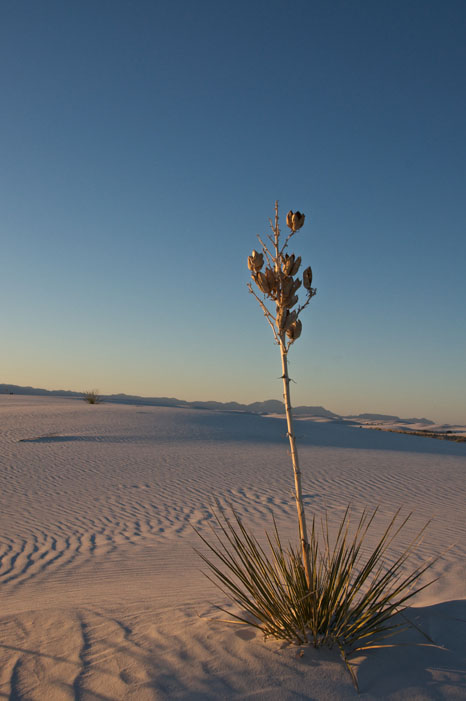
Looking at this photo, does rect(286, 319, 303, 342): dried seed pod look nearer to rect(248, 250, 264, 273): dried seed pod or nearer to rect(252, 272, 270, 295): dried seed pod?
rect(252, 272, 270, 295): dried seed pod

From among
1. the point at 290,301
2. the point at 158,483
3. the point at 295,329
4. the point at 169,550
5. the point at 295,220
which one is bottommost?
the point at 169,550

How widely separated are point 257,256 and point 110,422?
17268 mm

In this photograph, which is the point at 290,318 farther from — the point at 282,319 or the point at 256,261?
the point at 256,261

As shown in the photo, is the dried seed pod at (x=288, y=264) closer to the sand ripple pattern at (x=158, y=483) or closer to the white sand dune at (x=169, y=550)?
the sand ripple pattern at (x=158, y=483)

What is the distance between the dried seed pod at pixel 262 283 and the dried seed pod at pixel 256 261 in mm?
39

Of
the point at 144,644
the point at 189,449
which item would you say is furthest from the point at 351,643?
the point at 189,449

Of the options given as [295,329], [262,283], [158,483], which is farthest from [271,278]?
[158,483]

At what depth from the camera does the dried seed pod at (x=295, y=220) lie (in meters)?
2.72

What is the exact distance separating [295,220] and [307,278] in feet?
1.12

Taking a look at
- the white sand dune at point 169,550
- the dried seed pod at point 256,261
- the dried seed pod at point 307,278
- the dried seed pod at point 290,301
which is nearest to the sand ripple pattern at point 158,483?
the white sand dune at point 169,550

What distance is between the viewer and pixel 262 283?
2670 mm

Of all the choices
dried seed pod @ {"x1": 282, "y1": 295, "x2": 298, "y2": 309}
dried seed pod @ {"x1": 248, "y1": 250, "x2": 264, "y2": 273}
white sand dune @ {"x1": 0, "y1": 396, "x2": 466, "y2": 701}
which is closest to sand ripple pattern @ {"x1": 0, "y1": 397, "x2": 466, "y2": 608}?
white sand dune @ {"x1": 0, "y1": 396, "x2": 466, "y2": 701}

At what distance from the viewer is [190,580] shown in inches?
211

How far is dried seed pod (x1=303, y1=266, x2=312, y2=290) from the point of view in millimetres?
2633
